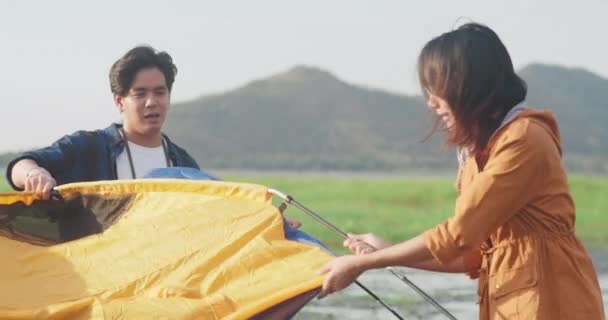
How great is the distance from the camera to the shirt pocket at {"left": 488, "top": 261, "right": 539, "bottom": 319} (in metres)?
3.46

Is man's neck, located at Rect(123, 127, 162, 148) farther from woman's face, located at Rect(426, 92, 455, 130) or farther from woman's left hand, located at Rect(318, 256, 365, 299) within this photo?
woman's face, located at Rect(426, 92, 455, 130)

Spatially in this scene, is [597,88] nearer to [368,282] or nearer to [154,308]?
[368,282]

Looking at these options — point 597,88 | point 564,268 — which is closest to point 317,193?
point 564,268

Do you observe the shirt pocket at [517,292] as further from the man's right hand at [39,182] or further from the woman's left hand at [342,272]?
the man's right hand at [39,182]

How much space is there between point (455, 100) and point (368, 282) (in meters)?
6.98

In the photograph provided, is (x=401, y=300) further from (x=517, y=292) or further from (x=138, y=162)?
(x=517, y=292)

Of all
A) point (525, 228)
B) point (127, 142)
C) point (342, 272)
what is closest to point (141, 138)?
point (127, 142)

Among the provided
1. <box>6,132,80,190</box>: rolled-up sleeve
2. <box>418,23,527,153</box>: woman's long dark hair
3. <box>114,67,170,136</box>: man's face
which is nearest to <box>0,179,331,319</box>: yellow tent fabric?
<box>6,132,80,190</box>: rolled-up sleeve

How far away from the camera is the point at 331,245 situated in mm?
14047

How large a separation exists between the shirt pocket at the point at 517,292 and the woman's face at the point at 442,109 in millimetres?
433

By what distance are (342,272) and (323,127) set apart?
66606 mm

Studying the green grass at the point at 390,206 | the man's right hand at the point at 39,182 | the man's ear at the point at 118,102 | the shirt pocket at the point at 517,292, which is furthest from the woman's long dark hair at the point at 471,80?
the green grass at the point at 390,206

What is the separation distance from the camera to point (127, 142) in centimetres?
514

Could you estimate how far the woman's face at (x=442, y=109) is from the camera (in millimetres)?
3451
